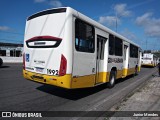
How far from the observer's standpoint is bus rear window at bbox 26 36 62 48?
7.25 m

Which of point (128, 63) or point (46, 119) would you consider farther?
point (128, 63)

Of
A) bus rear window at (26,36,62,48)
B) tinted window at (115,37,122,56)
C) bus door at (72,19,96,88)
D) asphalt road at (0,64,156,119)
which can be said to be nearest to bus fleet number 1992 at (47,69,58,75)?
bus door at (72,19,96,88)

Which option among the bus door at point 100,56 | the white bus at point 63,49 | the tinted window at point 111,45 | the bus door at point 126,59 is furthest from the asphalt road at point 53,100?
the bus door at point 126,59

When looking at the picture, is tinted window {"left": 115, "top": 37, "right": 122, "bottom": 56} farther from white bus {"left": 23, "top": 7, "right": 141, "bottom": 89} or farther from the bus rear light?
the bus rear light

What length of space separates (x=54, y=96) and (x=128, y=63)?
8458 mm

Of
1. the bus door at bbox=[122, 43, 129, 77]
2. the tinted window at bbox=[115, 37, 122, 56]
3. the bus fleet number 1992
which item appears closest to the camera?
the bus fleet number 1992

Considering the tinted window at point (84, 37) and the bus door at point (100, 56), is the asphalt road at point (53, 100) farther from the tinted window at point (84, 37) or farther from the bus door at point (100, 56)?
the tinted window at point (84, 37)

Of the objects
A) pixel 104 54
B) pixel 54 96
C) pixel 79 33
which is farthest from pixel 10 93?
pixel 104 54

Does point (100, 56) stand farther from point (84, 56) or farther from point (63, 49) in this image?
point (63, 49)

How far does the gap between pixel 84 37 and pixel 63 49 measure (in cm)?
121

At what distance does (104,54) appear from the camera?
10.1 meters

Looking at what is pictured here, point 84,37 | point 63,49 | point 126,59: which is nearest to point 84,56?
point 84,37

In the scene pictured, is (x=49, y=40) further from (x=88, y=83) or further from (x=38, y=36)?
(x=88, y=83)

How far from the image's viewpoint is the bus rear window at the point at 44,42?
725cm
